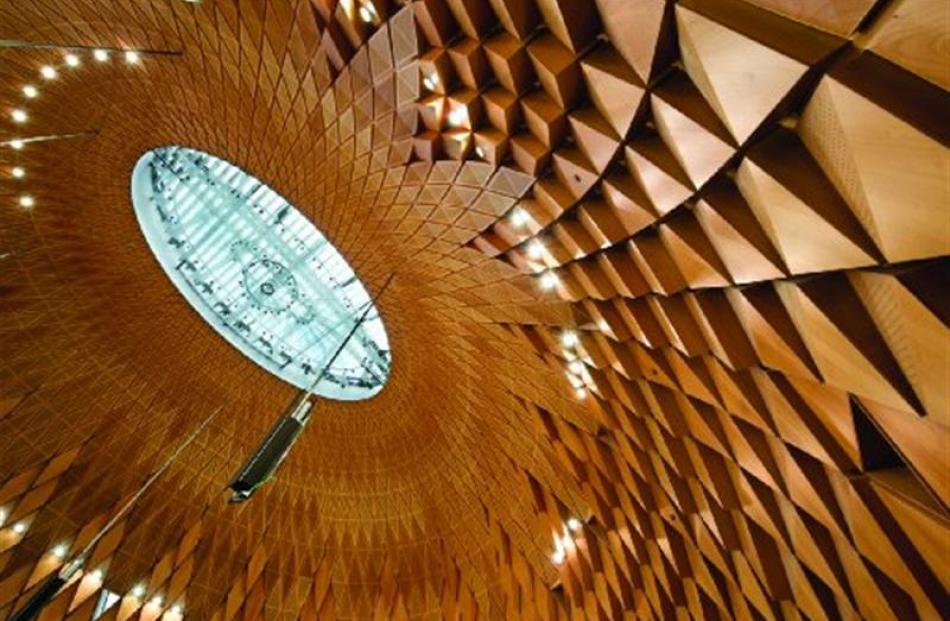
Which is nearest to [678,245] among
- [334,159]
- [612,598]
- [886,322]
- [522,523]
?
[886,322]

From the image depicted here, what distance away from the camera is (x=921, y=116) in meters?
1.77

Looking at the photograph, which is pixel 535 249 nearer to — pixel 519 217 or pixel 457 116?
pixel 519 217

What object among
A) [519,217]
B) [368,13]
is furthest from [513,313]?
[368,13]

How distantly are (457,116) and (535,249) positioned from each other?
138 centimetres

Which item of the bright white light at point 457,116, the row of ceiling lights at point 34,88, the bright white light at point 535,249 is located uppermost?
the row of ceiling lights at point 34,88

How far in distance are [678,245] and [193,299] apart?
949cm

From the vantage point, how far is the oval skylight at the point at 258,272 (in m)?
10.4

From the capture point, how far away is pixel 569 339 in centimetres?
596

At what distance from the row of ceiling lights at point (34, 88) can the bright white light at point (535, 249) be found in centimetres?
497

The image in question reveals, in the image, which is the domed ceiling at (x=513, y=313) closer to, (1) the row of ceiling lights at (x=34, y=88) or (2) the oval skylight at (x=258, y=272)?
(1) the row of ceiling lights at (x=34, y=88)

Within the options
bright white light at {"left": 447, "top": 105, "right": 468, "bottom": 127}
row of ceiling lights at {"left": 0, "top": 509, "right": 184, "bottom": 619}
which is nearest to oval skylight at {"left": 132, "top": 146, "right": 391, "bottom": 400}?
row of ceiling lights at {"left": 0, "top": 509, "right": 184, "bottom": 619}

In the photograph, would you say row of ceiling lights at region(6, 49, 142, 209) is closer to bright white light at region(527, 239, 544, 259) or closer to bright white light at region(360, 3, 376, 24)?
bright white light at region(360, 3, 376, 24)

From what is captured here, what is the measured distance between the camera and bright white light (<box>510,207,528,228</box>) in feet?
16.6

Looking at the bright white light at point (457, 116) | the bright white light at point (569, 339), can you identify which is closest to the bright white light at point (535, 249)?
the bright white light at point (569, 339)
